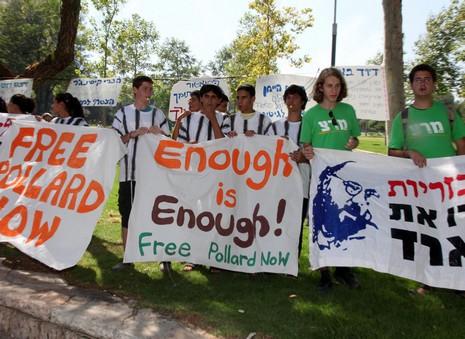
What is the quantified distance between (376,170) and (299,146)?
849 mm

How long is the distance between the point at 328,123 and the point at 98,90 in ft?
21.7

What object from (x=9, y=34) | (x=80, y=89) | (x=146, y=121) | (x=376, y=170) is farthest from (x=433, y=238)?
(x=9, y=34)

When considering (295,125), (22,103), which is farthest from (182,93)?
(295,125)

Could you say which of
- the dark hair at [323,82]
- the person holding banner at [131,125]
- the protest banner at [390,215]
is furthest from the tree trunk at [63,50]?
the protest banner at [390,215]

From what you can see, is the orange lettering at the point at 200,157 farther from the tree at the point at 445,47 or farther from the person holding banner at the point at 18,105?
the tree at the point at 445,47

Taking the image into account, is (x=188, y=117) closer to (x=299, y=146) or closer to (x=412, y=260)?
(x=299, y=146)

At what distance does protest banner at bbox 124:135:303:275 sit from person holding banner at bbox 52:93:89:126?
3.89 feet

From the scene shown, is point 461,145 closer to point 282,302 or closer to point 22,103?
point 282,302

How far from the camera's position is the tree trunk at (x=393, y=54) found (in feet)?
16.6

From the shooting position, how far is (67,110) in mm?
4508

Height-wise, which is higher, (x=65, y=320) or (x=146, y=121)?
(x=146, y=121)

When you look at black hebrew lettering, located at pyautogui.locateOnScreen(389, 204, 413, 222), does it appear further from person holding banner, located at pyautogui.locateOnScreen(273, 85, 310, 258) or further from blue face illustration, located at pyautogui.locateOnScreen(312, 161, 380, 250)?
person holding banner, located at pyautogui.locateOnScreen(273, 85, 310, 258)

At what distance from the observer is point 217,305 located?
10.3ft

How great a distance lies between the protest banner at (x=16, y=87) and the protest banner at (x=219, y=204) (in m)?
6.23
